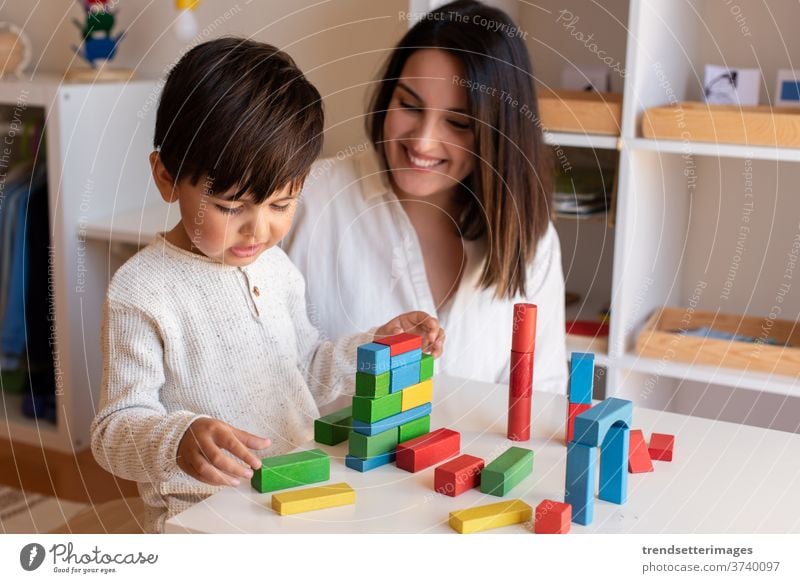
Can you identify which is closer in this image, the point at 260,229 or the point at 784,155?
the point at 260,229

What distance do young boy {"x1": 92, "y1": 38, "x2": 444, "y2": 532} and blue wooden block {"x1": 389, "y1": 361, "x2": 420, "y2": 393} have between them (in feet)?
0.29

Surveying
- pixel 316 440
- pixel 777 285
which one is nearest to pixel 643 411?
pixel 316 440

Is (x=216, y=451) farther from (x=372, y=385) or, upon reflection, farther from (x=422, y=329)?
(x=422, y=329)

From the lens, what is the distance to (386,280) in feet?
4.62

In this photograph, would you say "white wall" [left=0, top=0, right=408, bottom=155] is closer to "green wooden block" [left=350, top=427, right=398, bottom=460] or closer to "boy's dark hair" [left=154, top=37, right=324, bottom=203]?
"boy's dark hair" [left=154, top=37, right=324, bottom=203]

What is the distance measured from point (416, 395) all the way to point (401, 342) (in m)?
0.06

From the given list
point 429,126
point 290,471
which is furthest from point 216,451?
point 429,126

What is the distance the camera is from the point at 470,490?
2.91 feet

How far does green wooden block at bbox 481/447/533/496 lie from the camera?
0.87 m

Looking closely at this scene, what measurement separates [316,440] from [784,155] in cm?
88

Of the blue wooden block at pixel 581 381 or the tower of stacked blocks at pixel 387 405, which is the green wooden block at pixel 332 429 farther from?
the blue wooden block at pixel 581 381

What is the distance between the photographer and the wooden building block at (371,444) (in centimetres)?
91
